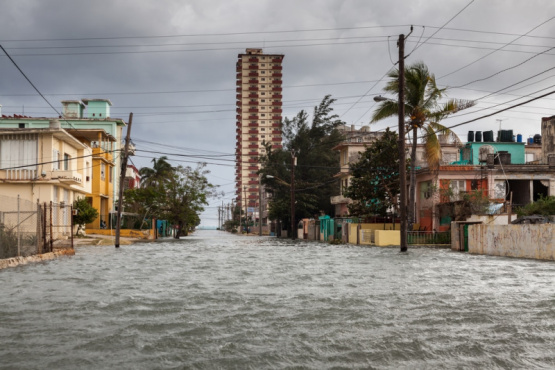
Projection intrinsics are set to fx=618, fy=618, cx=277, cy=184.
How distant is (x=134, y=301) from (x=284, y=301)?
2608 mm

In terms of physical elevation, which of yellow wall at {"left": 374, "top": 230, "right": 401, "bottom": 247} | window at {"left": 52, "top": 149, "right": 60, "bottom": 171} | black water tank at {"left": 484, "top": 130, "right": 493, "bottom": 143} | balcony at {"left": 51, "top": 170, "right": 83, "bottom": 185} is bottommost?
yellow wall at {"left": 374, "top": 230, "right": 401, "bottom": 247}

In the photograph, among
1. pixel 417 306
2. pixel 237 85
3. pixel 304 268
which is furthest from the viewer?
pixel 237 85

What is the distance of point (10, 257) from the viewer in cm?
2030

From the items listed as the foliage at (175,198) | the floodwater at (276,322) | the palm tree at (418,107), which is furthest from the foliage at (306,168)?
the floodwater at (276,322)

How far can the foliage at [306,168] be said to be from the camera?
71250 mm

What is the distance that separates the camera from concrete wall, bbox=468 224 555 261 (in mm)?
23594

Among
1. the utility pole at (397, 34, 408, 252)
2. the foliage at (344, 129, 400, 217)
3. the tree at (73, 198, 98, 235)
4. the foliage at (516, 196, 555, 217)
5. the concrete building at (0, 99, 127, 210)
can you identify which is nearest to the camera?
the utility pole at (397, 34, 408, 252)

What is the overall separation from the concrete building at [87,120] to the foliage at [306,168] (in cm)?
1737

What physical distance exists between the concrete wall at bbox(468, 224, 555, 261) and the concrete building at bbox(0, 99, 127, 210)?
43.1 meters

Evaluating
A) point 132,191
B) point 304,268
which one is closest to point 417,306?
point 304,268

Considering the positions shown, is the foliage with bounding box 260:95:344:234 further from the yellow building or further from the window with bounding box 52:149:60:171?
the window with bounding box 52:149:60:171

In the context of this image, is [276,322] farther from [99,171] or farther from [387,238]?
[99,171]

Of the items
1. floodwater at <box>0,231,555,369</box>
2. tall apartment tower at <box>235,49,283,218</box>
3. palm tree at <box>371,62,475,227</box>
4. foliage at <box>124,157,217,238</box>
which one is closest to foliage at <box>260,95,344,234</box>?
foliage at <box>124,157,217,238</box>

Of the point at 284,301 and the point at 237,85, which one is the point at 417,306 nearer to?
the point at 284,301
